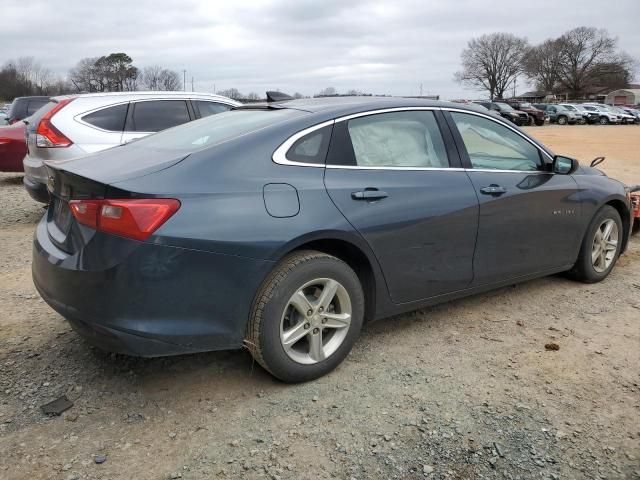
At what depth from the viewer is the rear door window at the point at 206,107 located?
7.65 m

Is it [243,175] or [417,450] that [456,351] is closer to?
[417,450]

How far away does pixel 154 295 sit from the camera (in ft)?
8.73

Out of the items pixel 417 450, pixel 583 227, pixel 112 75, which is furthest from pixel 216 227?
pixel 112 75

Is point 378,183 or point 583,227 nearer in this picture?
point 378,183

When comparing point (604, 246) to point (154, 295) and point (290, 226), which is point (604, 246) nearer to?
point (290, 226)

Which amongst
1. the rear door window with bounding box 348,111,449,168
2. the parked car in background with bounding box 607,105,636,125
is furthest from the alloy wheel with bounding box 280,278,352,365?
the parked car in background with bounding box 607,105,636,125

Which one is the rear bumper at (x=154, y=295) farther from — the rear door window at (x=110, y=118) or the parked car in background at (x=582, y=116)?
the parked car in background at (x=582, y=116)

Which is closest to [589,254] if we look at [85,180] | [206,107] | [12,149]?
[85,180]

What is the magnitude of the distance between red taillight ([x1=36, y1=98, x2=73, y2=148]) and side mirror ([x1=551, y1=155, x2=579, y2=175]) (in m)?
5.05

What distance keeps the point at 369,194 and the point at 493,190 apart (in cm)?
106

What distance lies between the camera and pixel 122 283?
264cm

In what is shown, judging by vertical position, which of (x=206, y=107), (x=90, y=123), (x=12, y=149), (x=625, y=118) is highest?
(x=625, y=118)

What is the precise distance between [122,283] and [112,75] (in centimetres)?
6367

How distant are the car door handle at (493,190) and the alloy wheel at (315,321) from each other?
4.19ft
